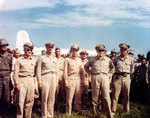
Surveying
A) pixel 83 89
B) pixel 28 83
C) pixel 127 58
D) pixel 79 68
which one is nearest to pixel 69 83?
pixel 79 68

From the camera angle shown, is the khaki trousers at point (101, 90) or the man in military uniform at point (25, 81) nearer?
the man in military uniform at point (25, 81)

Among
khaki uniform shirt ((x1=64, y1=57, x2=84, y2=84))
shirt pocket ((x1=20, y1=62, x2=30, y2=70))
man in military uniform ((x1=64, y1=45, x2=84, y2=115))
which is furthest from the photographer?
khaki uniform shirt ((x1=64, y1=57, x2=84, y2=84))

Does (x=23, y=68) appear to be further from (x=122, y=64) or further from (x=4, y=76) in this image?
(x=122, y=64)

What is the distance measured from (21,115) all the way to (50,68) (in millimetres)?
1687

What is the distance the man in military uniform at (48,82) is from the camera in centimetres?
651

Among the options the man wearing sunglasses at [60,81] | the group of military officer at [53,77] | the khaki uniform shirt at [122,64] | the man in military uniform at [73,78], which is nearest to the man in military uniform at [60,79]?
the man wearing sunglasses at [60,81]

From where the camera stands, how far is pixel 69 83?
7.20 metres

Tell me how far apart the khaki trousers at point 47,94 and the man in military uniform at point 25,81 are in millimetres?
533

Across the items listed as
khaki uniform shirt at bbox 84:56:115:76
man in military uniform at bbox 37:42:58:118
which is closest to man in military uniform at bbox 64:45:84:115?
man in military uniform at bbox 37:42:58:118

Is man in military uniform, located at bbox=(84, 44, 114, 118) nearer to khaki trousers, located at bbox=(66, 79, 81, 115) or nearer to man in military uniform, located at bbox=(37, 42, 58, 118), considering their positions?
khaki trousers, located at bbox=(66, 79, 81, 115)

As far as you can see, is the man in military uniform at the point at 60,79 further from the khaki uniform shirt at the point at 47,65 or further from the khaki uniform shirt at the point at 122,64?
the khaki uniform shirt at the point at 122,64

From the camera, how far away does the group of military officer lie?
5.91 metres

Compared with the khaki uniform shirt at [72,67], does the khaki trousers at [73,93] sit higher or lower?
lower

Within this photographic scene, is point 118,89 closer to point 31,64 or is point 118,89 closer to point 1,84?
point 31,64
